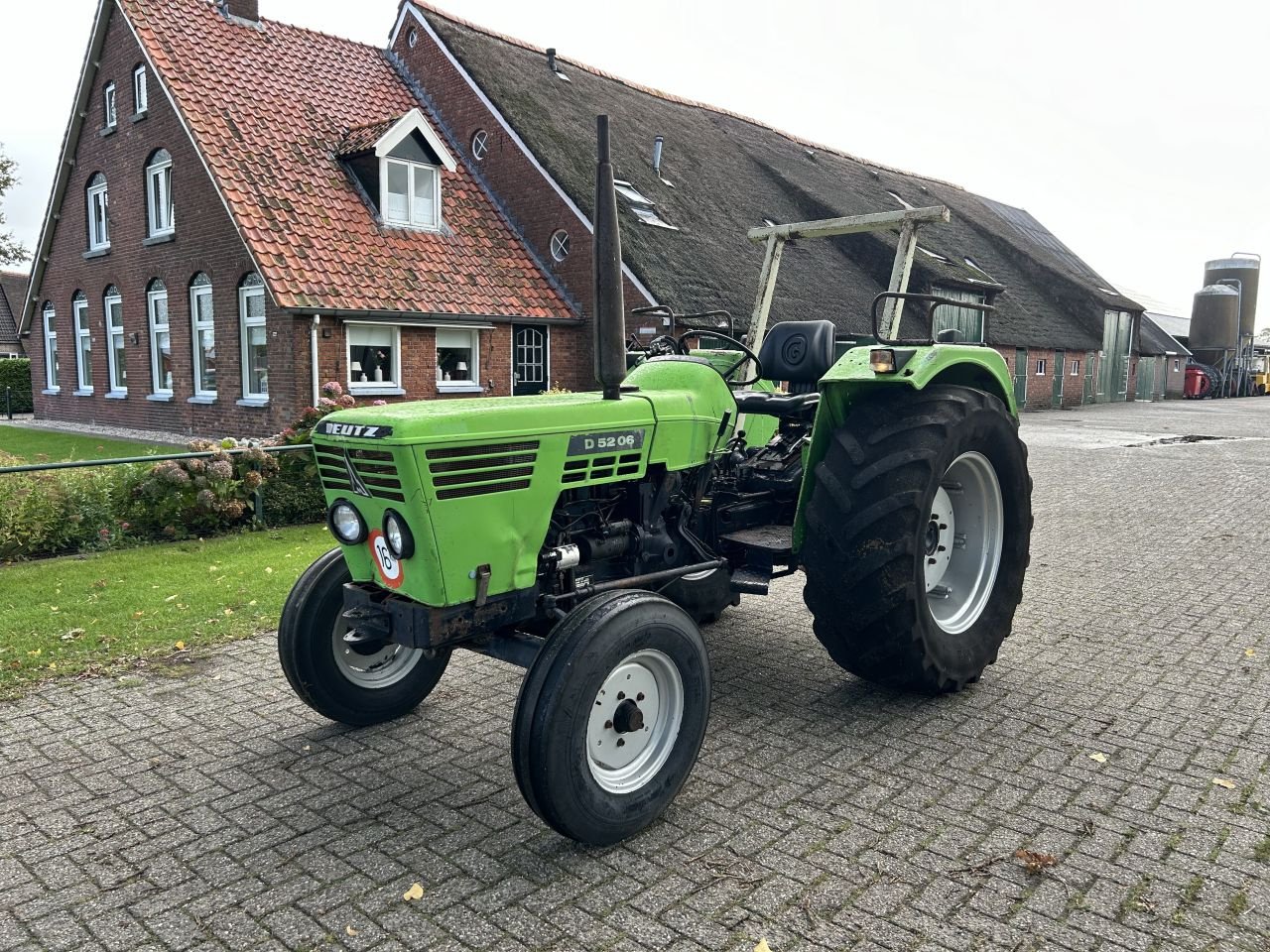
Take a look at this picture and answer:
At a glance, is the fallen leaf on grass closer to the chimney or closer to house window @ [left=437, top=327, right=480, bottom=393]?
house window @ [left=437, top=327, right=480, bottom=393]

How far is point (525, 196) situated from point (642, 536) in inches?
568

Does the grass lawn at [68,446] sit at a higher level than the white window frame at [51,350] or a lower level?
lower

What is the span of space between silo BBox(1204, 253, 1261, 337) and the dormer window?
4369cm

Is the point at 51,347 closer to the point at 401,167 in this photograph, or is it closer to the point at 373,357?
the point at 401,167

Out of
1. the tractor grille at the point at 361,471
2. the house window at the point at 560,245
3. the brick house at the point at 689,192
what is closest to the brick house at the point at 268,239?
the house window at the point at 560,245

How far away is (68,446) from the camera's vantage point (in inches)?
568

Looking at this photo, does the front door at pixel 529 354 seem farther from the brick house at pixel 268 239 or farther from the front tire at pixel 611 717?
the front tire at pixel 611 717

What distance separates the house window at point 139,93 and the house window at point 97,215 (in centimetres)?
209

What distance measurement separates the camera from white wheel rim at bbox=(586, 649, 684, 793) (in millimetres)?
3070

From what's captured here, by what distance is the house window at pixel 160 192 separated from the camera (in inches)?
614

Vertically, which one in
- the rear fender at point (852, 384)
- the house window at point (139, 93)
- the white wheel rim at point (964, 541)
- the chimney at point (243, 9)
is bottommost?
the white wheel rim at point (964, 541)

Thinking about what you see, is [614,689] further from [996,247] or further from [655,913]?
[996,247]

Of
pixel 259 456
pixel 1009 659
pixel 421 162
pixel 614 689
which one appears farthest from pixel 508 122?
pixel 614 689

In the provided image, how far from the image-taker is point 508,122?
674 inches
